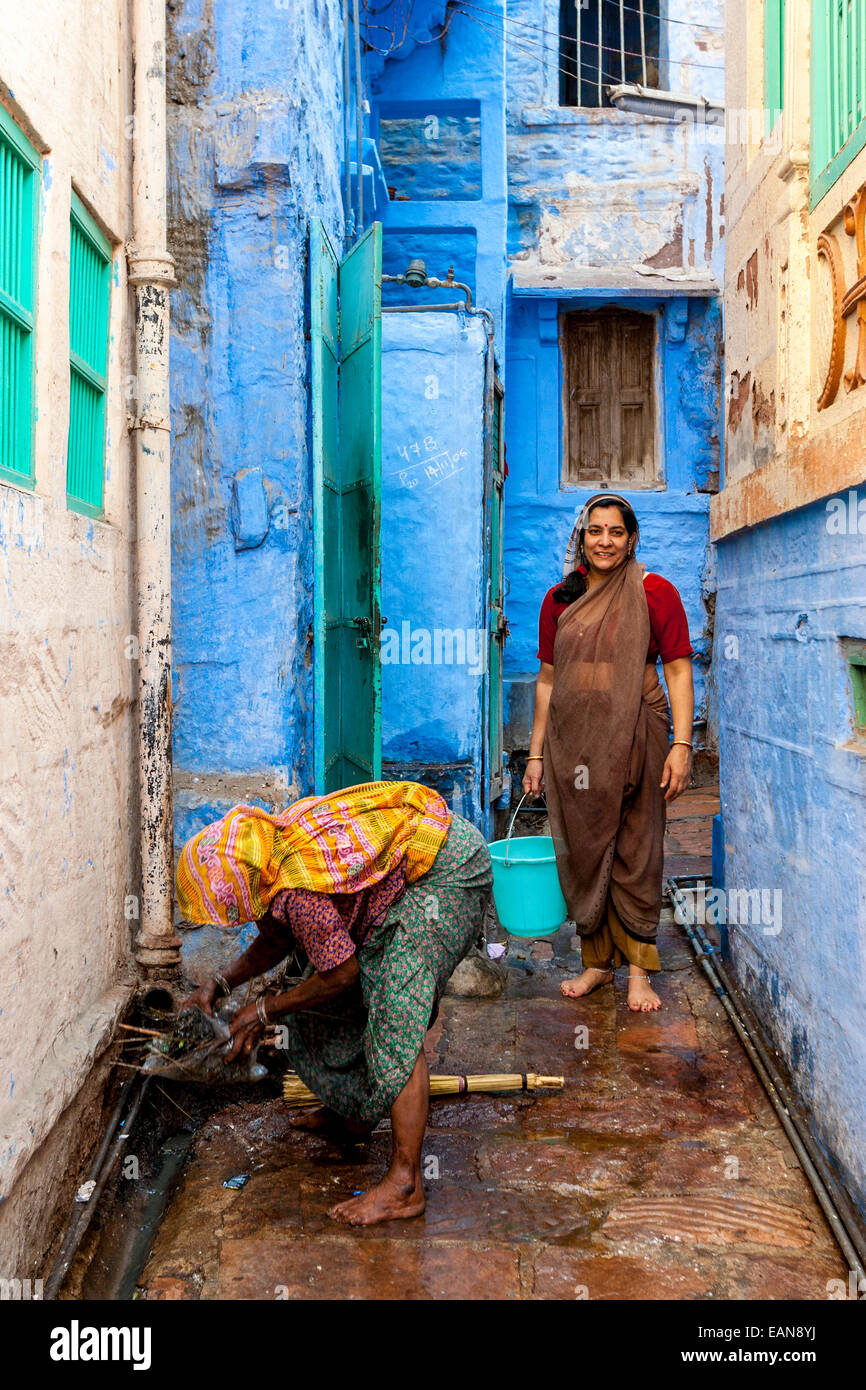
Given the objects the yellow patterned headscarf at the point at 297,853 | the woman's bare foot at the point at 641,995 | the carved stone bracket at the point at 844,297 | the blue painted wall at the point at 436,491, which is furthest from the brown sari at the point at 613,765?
the blue painted wall at the point at 436,491

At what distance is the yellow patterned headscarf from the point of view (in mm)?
2707

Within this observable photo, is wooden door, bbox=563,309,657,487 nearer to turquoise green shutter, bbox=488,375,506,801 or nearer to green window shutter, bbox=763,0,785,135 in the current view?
turquoise green shutter, bbox=488,375,506,801

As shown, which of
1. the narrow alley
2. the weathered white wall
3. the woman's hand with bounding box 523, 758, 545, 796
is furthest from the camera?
the woman's hand with bounding box 523, 758, 545, 796

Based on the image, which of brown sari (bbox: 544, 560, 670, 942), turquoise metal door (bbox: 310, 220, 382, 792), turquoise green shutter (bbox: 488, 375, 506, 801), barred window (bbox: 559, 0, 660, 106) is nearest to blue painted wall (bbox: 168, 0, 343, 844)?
turquoise metal door (bbox: 310, 220, 382, 792)

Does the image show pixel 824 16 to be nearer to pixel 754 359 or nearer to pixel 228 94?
pixel 754 359

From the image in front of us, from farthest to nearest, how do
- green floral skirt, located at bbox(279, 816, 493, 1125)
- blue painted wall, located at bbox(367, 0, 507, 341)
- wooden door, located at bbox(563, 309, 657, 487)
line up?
1. wooden door, located at bbox(563, 309, 657, 487)
2. blue painted wall, located at bbox(367, 0, 507, 341)
3. green floral skirt, located at bbox(279, 816, 493, 1125)

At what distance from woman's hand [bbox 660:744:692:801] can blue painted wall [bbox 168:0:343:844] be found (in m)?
1.48

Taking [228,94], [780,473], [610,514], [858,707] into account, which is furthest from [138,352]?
[858,707]

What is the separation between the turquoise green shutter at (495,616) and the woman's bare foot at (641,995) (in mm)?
2414

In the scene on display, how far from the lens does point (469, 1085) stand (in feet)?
11.5

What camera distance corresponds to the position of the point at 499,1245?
2.70 metres

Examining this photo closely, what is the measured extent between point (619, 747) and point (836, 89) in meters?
2.30

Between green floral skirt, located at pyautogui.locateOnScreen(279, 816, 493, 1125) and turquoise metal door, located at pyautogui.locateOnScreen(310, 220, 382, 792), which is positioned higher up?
turquoise metal door, located at pyautogui.locateOnScreen(310, 220, 382, 792)

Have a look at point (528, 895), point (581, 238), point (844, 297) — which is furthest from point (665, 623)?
point (581, 238)
